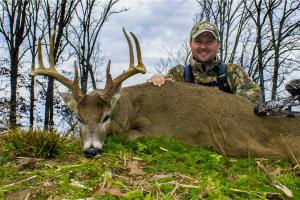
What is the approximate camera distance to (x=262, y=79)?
2219 centimetres

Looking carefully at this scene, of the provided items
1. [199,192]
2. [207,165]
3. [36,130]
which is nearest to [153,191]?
[199,192]

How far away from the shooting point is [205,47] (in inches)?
341

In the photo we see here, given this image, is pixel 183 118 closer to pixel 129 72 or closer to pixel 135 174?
pixel 129 72

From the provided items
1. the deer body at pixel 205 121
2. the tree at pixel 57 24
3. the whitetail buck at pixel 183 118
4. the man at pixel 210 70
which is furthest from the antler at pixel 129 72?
the tree at pixel 57 24

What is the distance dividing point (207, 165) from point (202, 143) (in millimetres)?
1514

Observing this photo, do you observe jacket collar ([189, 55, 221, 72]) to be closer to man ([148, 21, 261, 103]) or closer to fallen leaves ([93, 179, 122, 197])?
man ([148, 21, 261, 103])

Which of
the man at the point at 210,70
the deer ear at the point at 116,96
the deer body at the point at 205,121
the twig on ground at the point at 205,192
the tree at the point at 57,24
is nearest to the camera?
the twig on ground at the point at 205,192

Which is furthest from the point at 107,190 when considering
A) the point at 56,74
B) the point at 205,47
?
the point at 205,47

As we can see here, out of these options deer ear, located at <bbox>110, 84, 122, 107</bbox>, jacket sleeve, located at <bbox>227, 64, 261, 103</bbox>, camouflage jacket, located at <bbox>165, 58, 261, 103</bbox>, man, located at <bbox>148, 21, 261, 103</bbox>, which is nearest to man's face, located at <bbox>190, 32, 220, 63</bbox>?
man, located at <bbox>148, 21, 261, 103</bbox>

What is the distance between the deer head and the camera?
21.0ft

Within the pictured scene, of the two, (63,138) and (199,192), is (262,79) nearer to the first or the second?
(63,138)

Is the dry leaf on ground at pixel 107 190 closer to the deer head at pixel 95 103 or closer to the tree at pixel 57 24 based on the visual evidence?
the deer head at pixel 95 103

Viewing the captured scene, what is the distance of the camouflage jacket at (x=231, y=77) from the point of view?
26.9ft

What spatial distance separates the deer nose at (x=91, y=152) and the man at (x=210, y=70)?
2.61m
